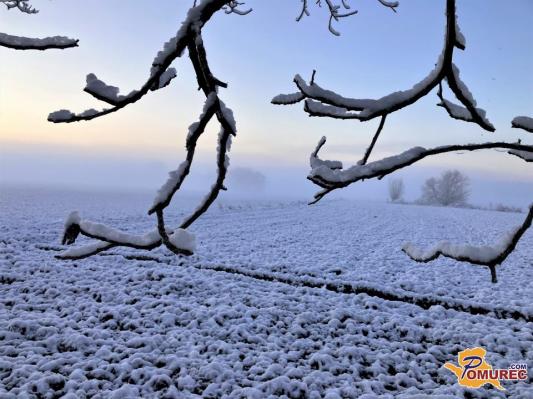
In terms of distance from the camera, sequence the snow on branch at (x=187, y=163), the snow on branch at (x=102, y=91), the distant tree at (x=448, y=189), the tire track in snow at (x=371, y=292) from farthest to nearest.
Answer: the distant tree at (x=448, y=189) < the tire track in snow at (x=371, y=292) < the snow on branch at (x=187, y=163) < the snow on branch at (x=102, y=91)

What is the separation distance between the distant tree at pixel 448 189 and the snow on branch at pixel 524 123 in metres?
72.3

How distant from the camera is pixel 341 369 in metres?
A: 4.43

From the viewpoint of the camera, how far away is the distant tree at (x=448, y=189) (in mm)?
67938

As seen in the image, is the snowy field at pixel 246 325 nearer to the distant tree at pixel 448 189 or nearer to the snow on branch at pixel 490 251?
the snow on branch at pixel 490 251

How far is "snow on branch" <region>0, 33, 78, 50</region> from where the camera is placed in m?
1.05

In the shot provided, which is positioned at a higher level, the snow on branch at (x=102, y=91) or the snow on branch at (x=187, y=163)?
the snow on branch at (x=102, y=91)

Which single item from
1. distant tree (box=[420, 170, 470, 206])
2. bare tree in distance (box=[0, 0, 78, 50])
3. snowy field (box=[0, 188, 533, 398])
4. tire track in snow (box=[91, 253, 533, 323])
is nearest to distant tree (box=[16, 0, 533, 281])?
bare tree in distance (box=[0, 0, 78, 50])

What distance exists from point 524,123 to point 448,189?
7485 cm

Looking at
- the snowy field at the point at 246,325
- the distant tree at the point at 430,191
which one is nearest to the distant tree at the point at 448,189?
the distant tree at the point at 430,191

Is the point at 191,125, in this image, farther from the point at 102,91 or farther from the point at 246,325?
the point at 246,325

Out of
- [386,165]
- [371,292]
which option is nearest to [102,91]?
[386,165]

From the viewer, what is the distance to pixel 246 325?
5391 mm

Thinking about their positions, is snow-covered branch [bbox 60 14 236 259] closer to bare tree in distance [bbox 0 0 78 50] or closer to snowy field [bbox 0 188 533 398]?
bare tree in distance [bbox 0 0 78 50]

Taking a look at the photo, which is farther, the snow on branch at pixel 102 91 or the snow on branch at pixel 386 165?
the snow on branch at pixel 386 165
